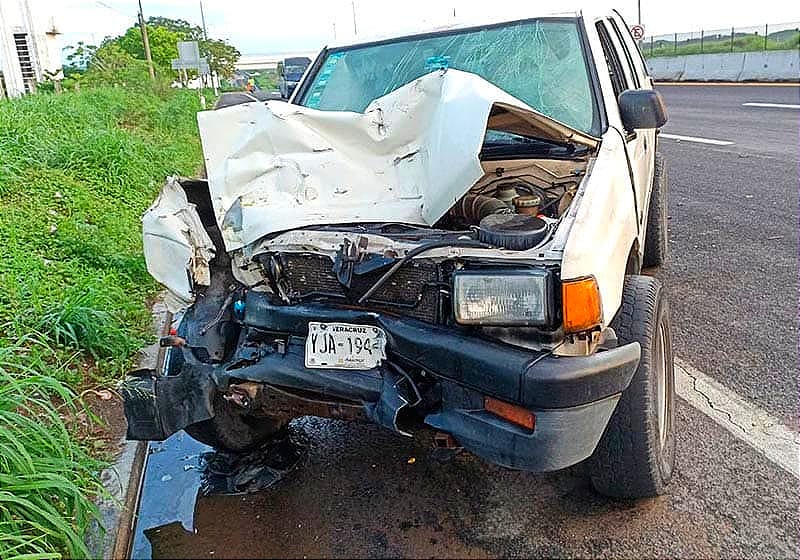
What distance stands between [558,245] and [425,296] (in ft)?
1.57

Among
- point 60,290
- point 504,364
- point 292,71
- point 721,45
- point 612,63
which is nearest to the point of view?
point 504,364

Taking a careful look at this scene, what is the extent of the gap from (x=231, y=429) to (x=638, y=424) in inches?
68.6

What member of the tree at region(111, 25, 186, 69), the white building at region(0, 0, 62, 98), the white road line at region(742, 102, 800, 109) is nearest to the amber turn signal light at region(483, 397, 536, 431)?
the white road line at region(742, 102, 800, 109)

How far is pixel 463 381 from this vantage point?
2193 mm

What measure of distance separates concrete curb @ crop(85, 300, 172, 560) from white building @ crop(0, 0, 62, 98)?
21169mm

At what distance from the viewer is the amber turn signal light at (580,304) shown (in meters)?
2.09

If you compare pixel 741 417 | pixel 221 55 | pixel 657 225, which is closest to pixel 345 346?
pixel 741 417

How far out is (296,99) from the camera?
416 centimetres

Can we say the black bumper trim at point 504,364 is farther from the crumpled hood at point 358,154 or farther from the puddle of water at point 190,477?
the puddle of water at point 190,477

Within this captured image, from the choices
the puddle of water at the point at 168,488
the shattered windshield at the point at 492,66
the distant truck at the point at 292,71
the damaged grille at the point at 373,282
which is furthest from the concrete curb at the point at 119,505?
the distant truck at the point at 292,71

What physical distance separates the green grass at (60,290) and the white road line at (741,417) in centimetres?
278

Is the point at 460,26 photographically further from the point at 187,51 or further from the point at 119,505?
the point at 187,51

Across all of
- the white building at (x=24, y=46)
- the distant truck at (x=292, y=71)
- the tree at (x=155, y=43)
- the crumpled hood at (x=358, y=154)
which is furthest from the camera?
the tree at (x=155, y=43)

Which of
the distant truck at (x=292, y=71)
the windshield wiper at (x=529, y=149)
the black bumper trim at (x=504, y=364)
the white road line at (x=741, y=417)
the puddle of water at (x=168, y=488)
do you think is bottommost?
the puddle of water at (x=168, y=488)
